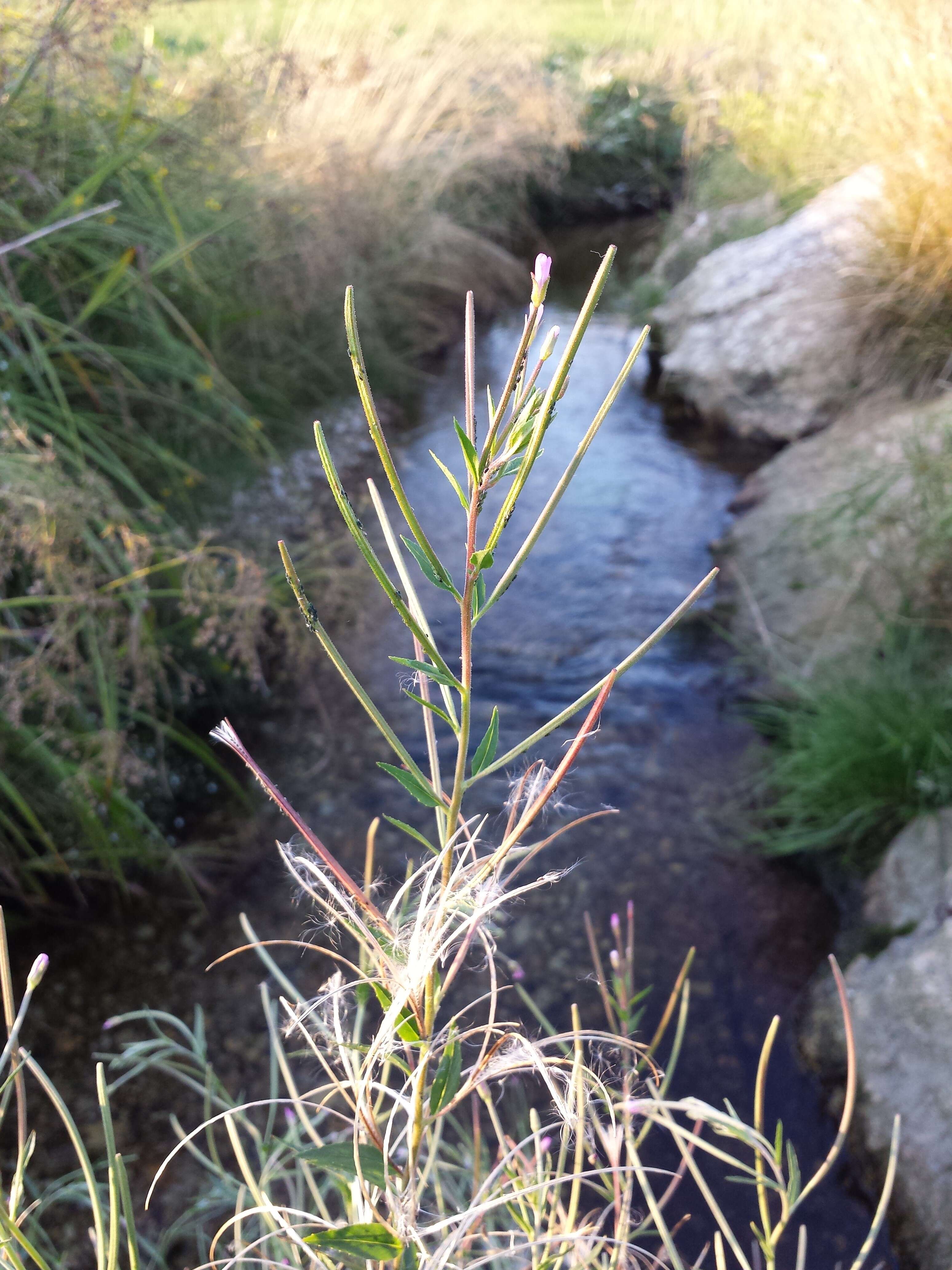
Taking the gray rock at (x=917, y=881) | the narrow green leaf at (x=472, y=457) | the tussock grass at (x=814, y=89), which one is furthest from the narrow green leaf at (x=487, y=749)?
the tussock grass at (x=814, y=89)

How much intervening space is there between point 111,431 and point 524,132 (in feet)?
15.0

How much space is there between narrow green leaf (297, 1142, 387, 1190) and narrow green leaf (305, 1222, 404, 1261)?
0.02 meters

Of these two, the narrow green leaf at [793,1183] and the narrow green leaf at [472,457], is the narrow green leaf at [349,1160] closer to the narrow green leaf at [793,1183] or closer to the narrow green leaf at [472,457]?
the narrow green leaf at [793,1183]

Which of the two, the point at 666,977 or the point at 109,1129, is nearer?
the point at 109,1129

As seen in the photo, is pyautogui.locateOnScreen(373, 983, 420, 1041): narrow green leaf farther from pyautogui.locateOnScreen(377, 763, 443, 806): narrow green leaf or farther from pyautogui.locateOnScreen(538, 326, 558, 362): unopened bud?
pyautogui.locateOnScreen(538, 326, 558, 362): unopened bud

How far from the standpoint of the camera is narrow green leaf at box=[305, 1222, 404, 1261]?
0.49m

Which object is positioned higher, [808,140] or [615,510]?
[808,140]

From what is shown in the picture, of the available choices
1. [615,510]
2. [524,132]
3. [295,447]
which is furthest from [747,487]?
[524,132]

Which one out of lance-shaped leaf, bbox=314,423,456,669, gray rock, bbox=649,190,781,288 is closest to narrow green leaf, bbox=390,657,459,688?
lance-shaped leaf, bbox=314,423,456,669

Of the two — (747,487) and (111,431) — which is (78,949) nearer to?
(111,431)

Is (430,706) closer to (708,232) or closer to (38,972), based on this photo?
(38,972)

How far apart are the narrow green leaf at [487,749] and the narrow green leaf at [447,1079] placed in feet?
0.59

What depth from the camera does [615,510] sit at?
13.0ft

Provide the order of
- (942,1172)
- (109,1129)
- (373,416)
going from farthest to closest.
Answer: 1. (942,1172)
2. (109,1129)
3. (373,416)
